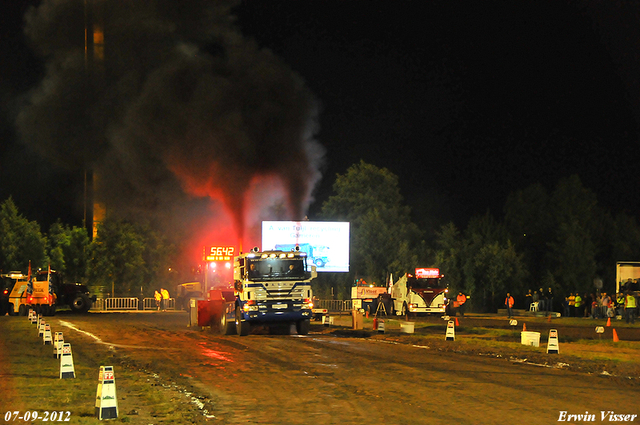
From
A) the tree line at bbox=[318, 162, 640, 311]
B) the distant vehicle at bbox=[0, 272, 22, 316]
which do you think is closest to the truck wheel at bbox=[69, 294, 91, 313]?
the distant vehicle at bbox=[0, 272, 22, 316]

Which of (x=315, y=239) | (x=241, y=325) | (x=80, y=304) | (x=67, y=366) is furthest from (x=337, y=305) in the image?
(x=67, y=366)

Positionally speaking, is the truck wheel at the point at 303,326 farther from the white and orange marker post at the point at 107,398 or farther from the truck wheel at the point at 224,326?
the white and orange marker post at the point at 107,398

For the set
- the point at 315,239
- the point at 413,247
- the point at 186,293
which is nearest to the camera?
the point at 186,293

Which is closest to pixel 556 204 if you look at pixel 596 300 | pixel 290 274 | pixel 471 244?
pixel 471 244

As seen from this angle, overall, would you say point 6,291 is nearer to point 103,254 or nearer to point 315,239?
point 315,239

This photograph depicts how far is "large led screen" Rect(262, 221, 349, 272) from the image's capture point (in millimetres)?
48719

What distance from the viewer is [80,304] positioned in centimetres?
4581

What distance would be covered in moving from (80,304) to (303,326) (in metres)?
23.5

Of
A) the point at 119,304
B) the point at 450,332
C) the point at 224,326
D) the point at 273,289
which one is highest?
the point at 273,289

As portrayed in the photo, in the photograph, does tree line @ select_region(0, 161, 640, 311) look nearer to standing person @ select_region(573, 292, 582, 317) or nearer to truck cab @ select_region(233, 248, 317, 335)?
standing person @ select_region(573, 292, 582, 317)

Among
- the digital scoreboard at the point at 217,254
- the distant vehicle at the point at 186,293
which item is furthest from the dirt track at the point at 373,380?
the distant vehicle at the point at 186,293

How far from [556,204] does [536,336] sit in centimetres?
5828

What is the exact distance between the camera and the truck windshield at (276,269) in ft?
85.9

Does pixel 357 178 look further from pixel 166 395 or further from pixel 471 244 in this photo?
pixel 166 395
